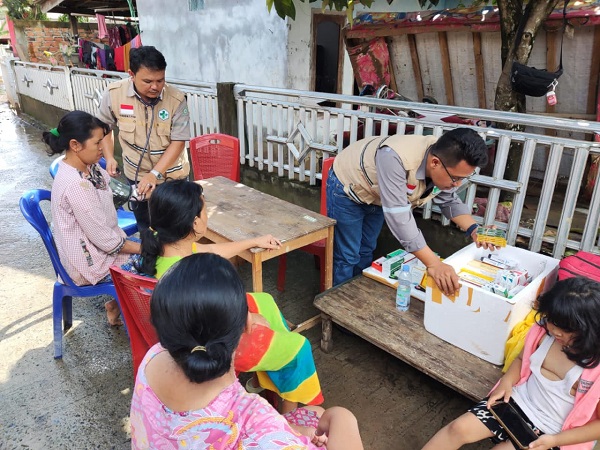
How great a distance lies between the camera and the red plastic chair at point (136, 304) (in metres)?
1.81

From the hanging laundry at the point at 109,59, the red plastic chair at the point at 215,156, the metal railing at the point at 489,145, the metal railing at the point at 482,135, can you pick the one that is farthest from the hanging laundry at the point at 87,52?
the red plastic chair at the point at 215,156

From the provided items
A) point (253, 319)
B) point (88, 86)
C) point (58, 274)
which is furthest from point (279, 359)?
point (88, 86)

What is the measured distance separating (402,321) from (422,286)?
320 millimetres

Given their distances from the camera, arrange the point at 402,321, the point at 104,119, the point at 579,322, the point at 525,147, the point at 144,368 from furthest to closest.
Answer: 1. the point at 104,119
2. the point at 525,147
3. the point at 402,321
4. the point at 579,322
5. the point at 144,368

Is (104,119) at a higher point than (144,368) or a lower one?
higher

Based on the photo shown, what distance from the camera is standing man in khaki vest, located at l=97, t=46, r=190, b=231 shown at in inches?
122

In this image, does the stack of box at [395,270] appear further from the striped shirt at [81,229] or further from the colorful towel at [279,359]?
the striped shirt at [81,229]

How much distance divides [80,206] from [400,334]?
1.89m

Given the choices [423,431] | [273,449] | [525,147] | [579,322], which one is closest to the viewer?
[273,449]

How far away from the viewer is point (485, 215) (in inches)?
117

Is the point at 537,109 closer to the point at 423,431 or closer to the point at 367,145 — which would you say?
the point at 367,145

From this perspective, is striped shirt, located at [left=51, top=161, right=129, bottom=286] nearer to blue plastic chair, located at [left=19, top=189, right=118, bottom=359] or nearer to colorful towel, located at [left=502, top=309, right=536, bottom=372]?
blue plastic chair, located at [left=19, top=189, right=118, bottom=359]

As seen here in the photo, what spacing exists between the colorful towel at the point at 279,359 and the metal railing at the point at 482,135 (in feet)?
5.98

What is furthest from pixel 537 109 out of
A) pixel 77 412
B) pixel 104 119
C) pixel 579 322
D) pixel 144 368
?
pixel 77 412
